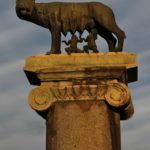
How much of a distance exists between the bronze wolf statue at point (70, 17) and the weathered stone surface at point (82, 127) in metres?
1.39

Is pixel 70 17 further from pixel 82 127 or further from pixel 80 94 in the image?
pixel 82 127

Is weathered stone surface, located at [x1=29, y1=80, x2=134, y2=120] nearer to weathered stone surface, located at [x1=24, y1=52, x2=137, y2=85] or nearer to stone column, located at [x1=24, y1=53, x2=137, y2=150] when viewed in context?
stone column, located at [x1=24, y1=53, x2=137, y2=150]

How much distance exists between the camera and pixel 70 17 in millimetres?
11656

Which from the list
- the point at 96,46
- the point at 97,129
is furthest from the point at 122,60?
the point at 97,129

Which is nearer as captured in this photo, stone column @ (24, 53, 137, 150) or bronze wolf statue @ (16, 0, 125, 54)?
stone column @ (24, 53, 137, 150)

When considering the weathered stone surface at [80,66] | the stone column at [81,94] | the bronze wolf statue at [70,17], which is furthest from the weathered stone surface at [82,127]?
the bronze wolf statue at [70,17]

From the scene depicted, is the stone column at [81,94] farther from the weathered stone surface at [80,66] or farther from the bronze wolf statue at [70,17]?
the bronze wolf statue at [70,17]

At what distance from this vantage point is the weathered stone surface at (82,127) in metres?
10.5

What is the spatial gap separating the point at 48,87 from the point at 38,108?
17.3 inches

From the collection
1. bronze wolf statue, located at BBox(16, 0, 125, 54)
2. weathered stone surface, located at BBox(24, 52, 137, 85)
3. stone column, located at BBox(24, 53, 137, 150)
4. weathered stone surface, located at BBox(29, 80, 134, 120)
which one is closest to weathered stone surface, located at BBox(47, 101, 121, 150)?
stone column, located at BBox(24, 53, 137, 150)

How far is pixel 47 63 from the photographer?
1105 cm

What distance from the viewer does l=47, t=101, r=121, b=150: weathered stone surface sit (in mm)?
10516

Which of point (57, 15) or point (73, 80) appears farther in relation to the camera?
point (57, 15)

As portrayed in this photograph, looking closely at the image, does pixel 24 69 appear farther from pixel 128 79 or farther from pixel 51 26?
pixel 128 79
